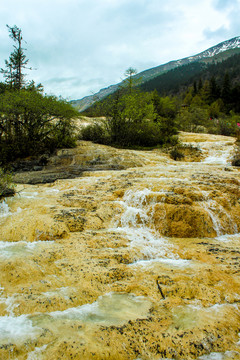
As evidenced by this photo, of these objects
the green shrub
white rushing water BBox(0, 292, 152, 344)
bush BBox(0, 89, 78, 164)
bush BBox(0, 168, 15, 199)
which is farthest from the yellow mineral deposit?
the green shrub

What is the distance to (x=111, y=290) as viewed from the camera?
2.68 m

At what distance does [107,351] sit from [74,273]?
125 centimetres

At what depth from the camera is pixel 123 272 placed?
3004 mm

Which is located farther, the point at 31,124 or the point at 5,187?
the point at 31,124

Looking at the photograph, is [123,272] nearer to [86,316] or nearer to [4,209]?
[86,316]

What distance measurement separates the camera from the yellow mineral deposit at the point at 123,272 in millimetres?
1883

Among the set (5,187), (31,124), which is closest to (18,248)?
(5,187)

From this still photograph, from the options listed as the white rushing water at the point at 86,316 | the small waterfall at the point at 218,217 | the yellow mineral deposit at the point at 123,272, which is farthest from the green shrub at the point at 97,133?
the white rushing water at the point at 86,316

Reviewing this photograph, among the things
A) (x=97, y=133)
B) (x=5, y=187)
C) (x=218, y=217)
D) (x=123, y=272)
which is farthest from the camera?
(x=97, y=133)

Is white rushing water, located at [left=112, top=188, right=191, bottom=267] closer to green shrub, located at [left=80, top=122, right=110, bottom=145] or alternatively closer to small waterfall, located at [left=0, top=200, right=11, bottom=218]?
small waterfall, located at [left=0, top=200, right=11, bottom=218]

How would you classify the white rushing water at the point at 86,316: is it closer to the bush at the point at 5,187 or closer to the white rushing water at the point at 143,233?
the white rushing water at the point at 143,233

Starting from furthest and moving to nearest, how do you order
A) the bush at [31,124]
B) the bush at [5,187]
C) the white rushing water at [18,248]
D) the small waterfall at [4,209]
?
the bush at [31,124] < the bush at [5,187] < the small waterfall at [4,209] < the white rushing water at [18,248]

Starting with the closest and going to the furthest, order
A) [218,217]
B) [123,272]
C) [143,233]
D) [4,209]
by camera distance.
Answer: [123,272]
[143,233]
[218,217]
[4,209]

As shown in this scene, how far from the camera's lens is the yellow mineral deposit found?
6.18 feet
